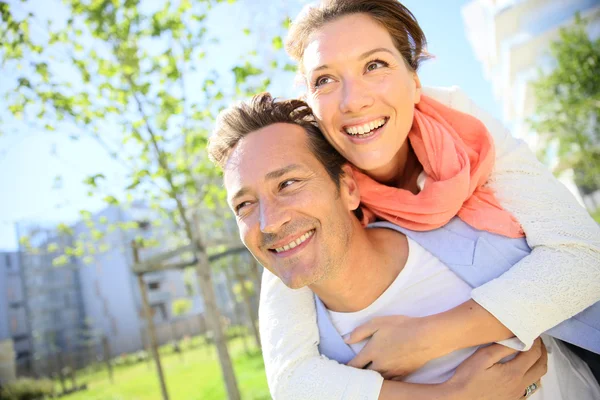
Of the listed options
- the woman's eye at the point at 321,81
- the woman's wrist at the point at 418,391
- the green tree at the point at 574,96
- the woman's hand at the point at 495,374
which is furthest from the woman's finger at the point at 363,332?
the green tree at the point at 574,96

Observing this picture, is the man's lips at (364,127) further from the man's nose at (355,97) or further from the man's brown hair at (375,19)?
the man's brown hair at (375,19)

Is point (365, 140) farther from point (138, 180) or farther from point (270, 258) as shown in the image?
point (138, 180)

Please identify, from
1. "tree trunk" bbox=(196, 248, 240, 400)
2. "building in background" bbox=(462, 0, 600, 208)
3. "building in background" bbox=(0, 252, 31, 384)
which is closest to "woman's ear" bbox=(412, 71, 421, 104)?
"tree trunk" bbox=(196, 248, 240, 400)

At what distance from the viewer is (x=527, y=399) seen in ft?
6.10

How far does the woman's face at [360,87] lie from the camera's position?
1.90 metres

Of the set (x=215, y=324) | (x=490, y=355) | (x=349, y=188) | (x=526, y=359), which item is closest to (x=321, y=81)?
(x=349, y=188)

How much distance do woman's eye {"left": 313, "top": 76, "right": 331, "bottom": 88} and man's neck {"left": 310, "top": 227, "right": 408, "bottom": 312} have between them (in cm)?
73

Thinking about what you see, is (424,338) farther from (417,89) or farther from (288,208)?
(417,89)

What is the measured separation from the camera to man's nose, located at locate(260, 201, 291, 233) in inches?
74.6

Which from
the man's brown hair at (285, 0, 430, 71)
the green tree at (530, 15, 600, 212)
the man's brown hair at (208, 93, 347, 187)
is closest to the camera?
the man's brown hair at (285, 0, 430, 71)

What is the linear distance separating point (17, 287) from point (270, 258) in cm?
5677

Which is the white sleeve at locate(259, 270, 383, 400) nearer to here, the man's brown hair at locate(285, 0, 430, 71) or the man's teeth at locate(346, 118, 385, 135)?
the man's teeth at locate(346, 118, 385, 135)

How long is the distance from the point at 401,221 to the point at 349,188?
315 millimetres

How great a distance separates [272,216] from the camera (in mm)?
1915
